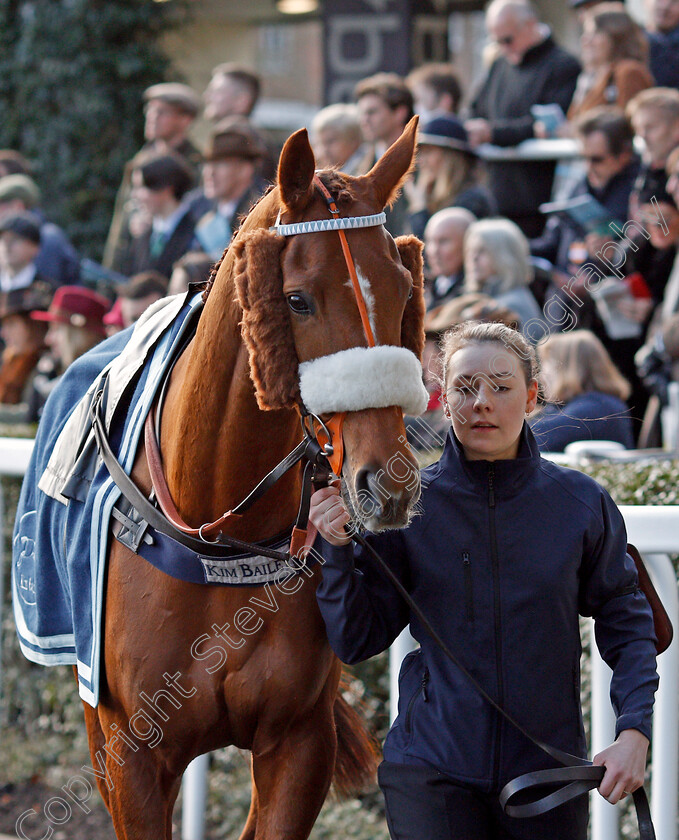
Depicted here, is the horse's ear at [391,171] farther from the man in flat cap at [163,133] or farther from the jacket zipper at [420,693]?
the man in flat cap at [163,133]

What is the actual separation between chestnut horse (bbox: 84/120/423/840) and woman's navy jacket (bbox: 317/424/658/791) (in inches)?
8.8

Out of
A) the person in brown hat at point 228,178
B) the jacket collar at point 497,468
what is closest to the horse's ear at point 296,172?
the jacket collar at point 497,468

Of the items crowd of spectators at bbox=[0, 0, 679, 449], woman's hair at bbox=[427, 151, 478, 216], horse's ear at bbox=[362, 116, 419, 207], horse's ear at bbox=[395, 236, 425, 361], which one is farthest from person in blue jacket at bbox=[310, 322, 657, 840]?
woman's hair at bbox=[427, 151, 478, 216]

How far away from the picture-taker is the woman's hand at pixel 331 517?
7.00 ft

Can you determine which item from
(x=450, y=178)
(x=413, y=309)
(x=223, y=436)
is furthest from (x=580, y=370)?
(x=223, y=436)

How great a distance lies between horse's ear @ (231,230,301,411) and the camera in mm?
2068

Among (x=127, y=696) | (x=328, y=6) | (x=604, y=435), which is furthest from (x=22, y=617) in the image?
(x=328, y=6)

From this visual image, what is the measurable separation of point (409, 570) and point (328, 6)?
8.43m

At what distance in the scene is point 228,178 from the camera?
6.37 m

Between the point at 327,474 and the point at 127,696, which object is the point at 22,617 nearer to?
the point at 127,696

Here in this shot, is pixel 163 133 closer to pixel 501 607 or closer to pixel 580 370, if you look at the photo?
pixel 580 370

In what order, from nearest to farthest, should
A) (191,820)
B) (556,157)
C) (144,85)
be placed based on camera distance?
(191,820)
(556,157)
(144,85)

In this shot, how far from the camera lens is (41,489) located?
2914 millimetres

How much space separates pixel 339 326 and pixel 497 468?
0.46m
